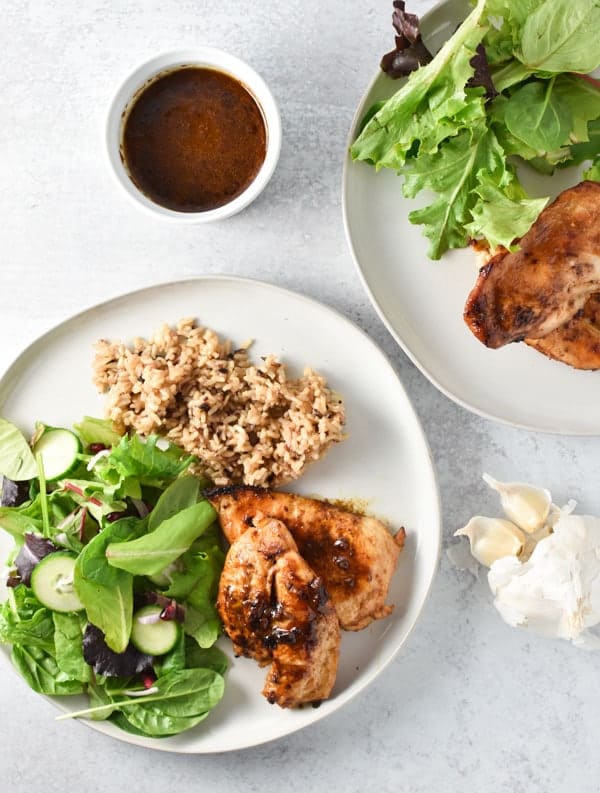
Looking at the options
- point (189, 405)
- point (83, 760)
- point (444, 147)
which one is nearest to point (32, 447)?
point (189, 405)

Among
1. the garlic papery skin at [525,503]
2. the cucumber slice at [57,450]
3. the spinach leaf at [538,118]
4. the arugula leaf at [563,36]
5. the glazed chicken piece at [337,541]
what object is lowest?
the garlic papery skin at [525,503]

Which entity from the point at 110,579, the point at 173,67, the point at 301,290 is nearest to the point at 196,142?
the point at 173,67

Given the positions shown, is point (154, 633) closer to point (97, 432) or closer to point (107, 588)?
point (107, 588)

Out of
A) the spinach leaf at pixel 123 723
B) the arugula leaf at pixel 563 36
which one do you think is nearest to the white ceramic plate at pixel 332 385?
the spinach leaf at pixel 123 723

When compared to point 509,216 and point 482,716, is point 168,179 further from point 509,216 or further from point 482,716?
point 482,716

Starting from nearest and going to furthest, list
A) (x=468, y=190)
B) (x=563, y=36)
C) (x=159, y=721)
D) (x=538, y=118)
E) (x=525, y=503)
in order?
(x=563, y=36), (x=538, y=118), (x=468, y=190), (x=159, y=721), (x=525, y=503)

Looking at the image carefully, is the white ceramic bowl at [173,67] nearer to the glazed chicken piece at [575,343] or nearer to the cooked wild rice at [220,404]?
the cooked wild rice at [220,404]
